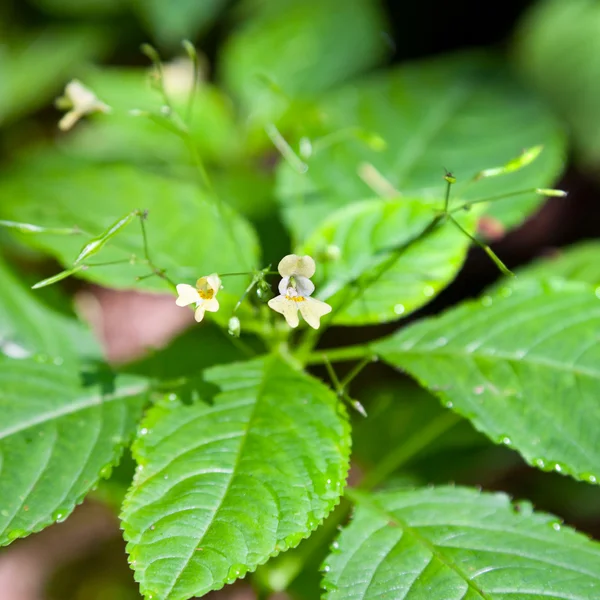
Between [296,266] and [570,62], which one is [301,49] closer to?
[570,62]

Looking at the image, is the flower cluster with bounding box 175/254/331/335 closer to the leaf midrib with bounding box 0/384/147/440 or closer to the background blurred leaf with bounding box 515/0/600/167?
the leaf midrib with bounding box 0/384/147/440

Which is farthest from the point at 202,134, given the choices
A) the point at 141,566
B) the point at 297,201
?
the point at 141,566

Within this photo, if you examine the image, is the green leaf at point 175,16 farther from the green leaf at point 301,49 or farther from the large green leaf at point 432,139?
the large green leaf at point 432,139

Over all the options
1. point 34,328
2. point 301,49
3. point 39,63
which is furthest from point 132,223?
point 39,63

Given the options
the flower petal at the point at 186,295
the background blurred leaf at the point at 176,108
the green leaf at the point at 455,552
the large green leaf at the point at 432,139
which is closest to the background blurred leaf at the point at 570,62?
the large green leaf at the point at 432,139

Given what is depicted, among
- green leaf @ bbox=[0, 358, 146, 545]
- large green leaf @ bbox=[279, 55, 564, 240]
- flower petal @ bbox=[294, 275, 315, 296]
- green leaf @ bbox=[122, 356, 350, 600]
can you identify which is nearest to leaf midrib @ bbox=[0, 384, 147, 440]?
green leaf @ bbox=[0, 358, 146, 545]

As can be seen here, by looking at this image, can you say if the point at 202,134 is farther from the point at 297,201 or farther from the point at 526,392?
the point at 526,392
